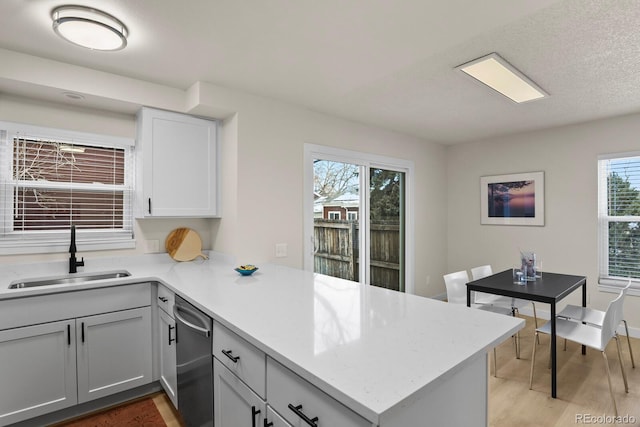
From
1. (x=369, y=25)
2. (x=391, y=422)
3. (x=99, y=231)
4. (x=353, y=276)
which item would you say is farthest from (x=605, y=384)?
(x=99, y=231)

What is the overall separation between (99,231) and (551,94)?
3.95m

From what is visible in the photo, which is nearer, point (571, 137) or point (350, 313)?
point (350, 313)

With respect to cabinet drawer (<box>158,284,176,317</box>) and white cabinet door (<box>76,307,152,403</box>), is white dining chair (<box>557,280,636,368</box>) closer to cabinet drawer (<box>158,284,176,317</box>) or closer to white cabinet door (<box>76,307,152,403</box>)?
cabinet drawer (<box>158,284,176,317</box>)

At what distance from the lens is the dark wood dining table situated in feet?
7.92

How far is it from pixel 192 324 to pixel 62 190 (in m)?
1.73

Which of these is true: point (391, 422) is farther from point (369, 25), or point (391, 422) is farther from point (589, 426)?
point (589, 426)

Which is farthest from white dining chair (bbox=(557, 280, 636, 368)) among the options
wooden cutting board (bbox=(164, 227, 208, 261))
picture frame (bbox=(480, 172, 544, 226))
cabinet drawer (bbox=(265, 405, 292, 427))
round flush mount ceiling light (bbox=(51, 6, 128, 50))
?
round flush mount ceiling light (bbox=(51, 6, 128, 50))

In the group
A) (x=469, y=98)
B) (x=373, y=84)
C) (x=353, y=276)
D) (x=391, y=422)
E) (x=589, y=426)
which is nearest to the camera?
(x=391, y=422)

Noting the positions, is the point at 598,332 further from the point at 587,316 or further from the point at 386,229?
the point at 386,229

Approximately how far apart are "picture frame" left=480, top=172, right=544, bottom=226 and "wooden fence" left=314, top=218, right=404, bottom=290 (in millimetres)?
1331

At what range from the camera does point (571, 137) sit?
3.90m

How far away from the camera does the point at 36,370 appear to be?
2.00 meters

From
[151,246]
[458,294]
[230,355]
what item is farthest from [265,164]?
[458,294]

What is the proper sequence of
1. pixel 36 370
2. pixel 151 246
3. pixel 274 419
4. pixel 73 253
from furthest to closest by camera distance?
1. pixel 151 246
2. pixel 73 253
3. pixel 36 370
4. pixel 274 419
